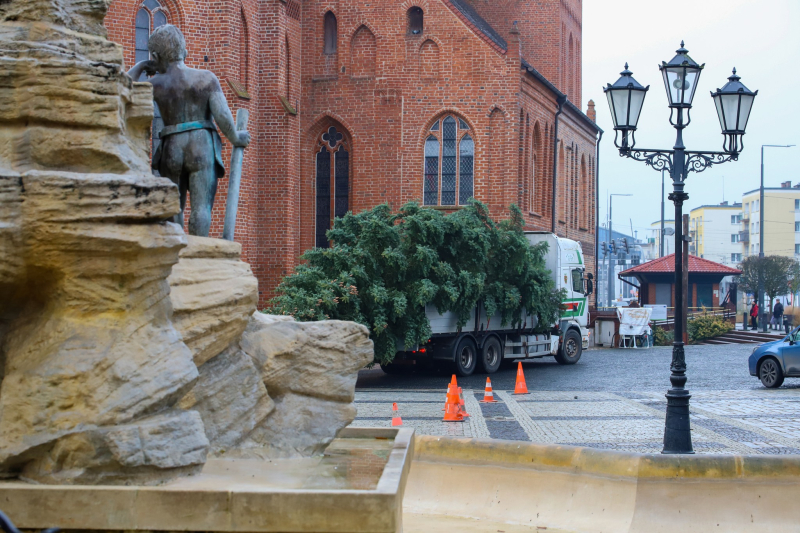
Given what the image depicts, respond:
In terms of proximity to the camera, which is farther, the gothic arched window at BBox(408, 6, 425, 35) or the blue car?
the gothic arched window at BBox(408, 6, 425, 35)

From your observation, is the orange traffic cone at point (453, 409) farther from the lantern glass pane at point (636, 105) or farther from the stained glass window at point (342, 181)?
the stained glass window at point (342, 181)

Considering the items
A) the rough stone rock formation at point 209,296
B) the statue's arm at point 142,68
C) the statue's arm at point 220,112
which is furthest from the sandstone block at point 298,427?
the statue's arm at point 142,68

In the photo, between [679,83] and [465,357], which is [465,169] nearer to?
[465,357]

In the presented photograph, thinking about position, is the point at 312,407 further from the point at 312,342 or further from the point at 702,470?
the point at 702,470

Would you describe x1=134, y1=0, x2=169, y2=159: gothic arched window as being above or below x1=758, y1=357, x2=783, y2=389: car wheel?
above

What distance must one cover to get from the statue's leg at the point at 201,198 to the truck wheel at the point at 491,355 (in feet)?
52.8

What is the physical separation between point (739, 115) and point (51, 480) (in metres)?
9.02

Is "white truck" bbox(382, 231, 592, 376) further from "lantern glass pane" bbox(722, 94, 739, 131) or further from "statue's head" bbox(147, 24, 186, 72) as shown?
"statue's head" bbox(147, 24, 186, 72)

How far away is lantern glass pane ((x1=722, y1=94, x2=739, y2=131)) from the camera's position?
11.0 meters

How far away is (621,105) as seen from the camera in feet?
36.0

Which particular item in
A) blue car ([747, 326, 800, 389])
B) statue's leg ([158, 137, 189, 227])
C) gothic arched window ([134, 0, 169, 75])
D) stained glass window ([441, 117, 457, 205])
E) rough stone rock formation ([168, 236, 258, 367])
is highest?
gothic arched window ([134, 0, 169, 75])

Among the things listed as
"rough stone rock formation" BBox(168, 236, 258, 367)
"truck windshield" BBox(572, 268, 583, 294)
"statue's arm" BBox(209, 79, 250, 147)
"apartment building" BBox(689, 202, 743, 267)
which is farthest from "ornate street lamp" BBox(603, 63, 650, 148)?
"apartment building" BBox(689, 202, 743, 267)

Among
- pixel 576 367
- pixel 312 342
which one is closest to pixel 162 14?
pixel 576 367

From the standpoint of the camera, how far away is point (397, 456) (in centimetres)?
599
